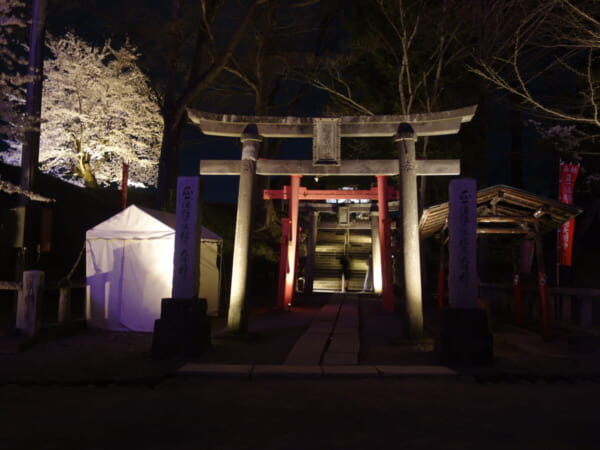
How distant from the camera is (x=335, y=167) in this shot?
989 cm

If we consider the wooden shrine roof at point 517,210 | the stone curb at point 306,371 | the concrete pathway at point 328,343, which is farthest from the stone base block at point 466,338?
the wooden shrine roof at point 517,210

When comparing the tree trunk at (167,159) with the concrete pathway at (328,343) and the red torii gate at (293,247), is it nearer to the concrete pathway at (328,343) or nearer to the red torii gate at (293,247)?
the red torii gate at (293,247)

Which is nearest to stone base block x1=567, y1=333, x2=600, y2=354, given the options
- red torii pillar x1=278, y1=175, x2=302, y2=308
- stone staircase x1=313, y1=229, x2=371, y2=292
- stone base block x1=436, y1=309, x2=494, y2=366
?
stone base block x1=436, y1=309, x2=494, y2=366

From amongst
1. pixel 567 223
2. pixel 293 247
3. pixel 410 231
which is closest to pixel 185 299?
pixel 410 231

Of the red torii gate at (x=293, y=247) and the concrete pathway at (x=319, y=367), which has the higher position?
the red torii gate at (x=293, y=247)

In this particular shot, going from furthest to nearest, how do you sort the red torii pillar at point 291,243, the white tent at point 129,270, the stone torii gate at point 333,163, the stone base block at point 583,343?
the red torii pillar at point 291,243 → the white tent at point 129,270 → the stone torii gate at point 333,163 → the stone base block at point 583,343

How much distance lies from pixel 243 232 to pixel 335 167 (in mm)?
2236

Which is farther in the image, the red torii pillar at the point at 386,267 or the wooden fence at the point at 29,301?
the red torii pillar at the point at 386,267

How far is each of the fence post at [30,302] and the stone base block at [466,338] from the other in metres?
6.89

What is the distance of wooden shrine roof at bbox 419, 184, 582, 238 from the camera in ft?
32.3

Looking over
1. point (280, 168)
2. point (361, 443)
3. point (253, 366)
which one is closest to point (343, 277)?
point (280, 168)

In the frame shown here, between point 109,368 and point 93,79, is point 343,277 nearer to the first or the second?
point 93,79

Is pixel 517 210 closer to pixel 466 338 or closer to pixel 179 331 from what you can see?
pixel 466 338

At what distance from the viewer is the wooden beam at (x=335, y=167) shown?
32.0ft
